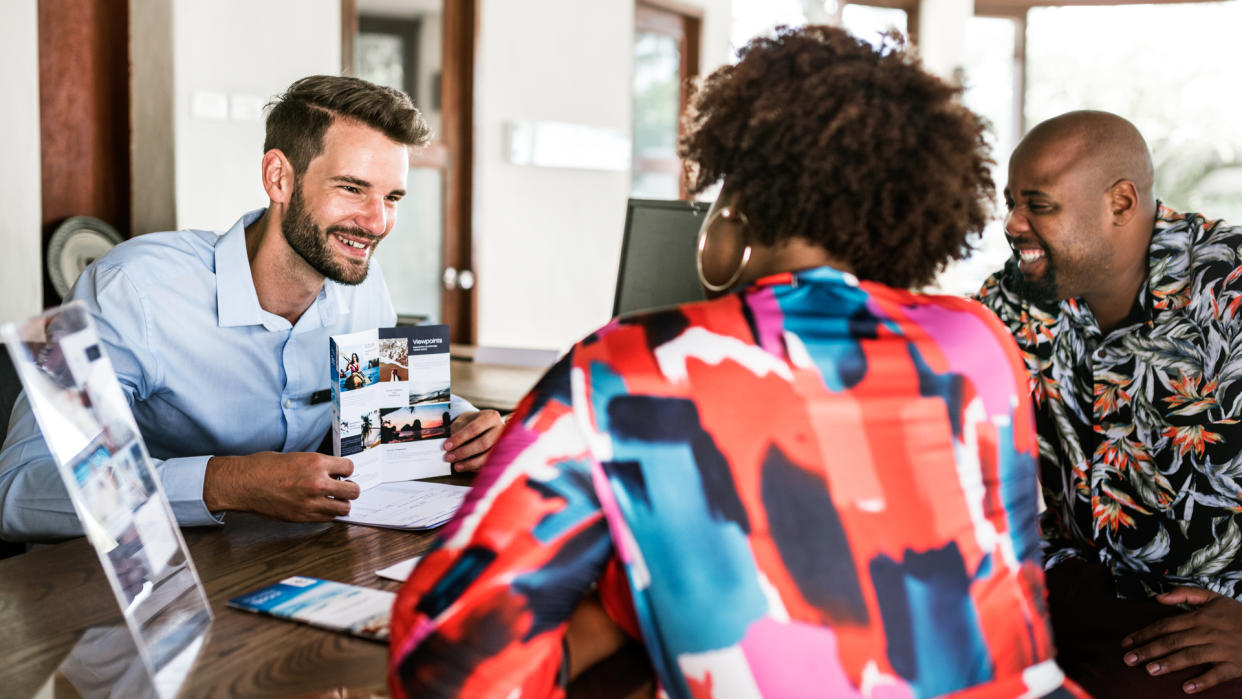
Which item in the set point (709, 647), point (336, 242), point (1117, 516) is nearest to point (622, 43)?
point (336, 242)

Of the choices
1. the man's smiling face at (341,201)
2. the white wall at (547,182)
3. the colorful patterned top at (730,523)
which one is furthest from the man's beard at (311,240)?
the white wall at (547,182)

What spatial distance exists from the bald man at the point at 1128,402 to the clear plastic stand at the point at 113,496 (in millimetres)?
1309

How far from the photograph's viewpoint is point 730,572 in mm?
823

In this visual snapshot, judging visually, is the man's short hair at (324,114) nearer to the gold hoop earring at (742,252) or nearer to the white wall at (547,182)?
the gold hoop earring at (742,252)

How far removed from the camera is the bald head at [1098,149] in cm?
188

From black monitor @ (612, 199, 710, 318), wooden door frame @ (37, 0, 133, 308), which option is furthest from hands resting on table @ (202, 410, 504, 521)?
wooden door frame @ (37, 0, 133, 308)

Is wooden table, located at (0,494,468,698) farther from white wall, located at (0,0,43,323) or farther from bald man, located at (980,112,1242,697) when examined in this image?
white wall, located at (0,0,43,323)

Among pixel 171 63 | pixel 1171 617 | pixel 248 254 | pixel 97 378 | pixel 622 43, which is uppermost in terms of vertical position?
pixel 622 43

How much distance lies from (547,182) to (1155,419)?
3737 millimetres

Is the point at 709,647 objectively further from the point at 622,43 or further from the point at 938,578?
the point at 622,43

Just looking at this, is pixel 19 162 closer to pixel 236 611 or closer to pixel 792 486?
pixel 236 611

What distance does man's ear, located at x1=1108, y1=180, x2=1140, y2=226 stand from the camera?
6.11ft

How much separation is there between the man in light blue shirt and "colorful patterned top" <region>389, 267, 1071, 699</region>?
63 cm

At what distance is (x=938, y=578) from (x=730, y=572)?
197mm
